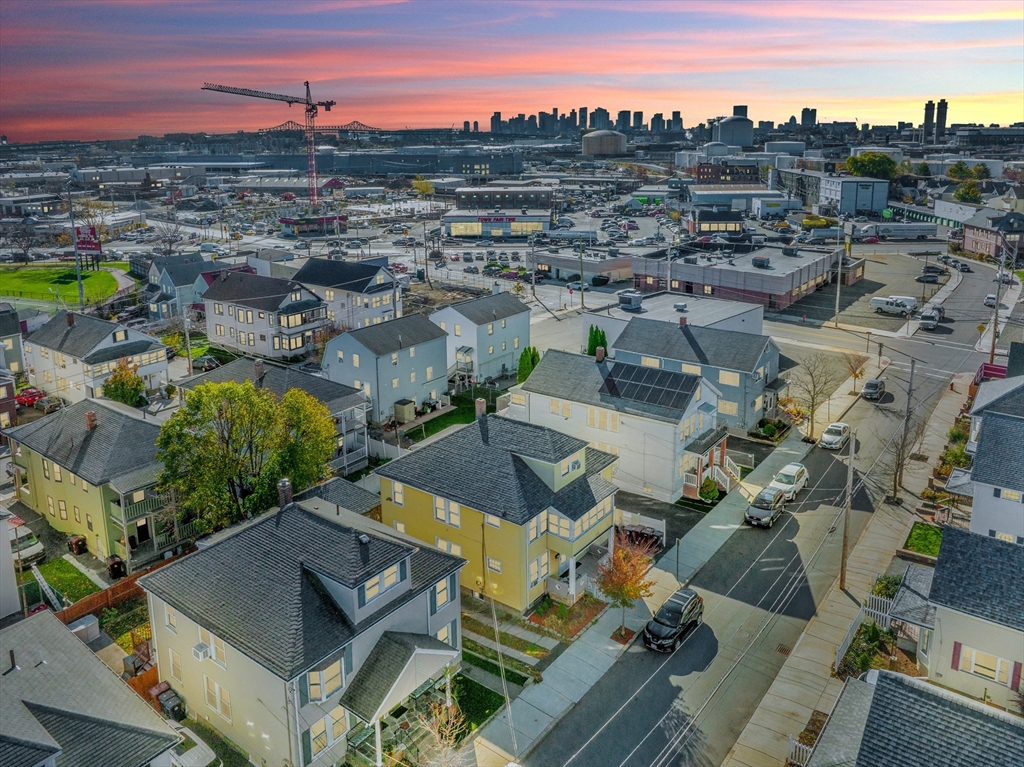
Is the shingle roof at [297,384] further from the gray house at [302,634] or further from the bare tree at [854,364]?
the bare tree at [854,364]

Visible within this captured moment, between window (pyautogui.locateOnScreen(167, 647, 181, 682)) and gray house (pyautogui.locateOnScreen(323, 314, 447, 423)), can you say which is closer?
window (pyautogui.locateOnScreen(167, 647, 181, 682))

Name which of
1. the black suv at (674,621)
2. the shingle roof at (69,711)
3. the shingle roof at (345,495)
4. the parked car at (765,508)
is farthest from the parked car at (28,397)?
the parked car at (765,508)

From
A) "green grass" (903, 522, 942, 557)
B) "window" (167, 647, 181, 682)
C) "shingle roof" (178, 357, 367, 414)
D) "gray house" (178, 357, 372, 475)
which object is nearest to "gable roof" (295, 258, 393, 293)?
"shingle roof" (178, 357, 367, 414)

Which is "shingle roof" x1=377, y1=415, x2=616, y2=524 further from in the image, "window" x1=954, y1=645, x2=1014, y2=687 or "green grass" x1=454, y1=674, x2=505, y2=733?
"window" x1=954, y1=645, x2=1014, y2=687

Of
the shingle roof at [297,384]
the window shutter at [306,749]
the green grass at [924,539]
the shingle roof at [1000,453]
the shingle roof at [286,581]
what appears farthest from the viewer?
the shingle roof at [297,384]

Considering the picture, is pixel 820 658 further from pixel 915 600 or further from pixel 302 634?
pixel 302 634

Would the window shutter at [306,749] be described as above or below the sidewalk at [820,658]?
above

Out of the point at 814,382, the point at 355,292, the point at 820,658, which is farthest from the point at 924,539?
the point at 355,292
